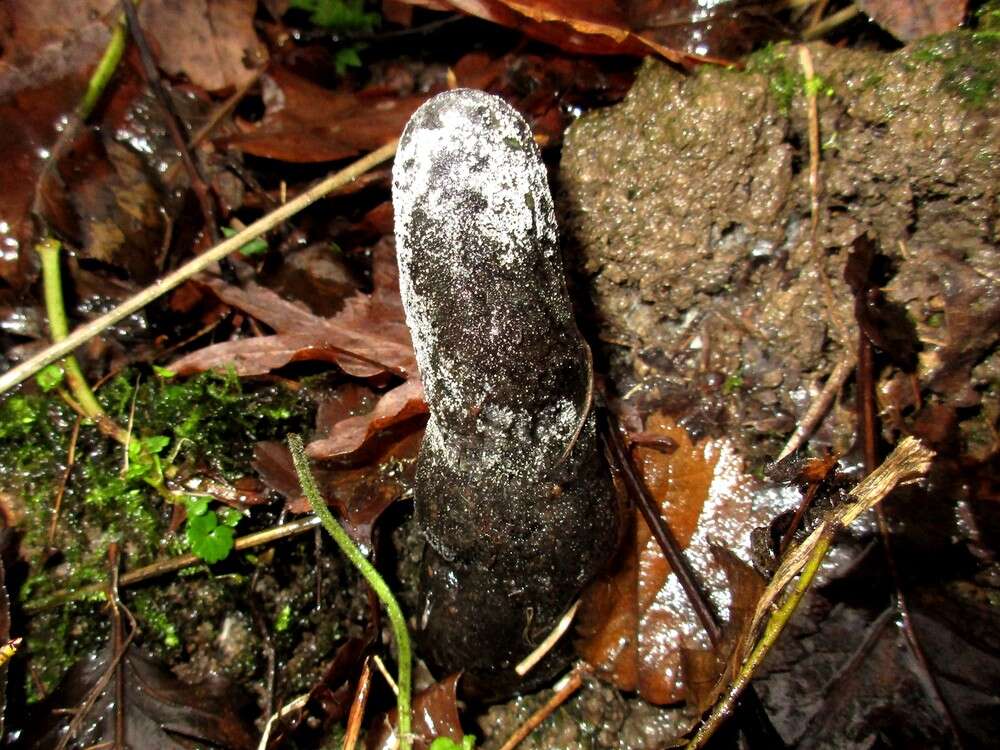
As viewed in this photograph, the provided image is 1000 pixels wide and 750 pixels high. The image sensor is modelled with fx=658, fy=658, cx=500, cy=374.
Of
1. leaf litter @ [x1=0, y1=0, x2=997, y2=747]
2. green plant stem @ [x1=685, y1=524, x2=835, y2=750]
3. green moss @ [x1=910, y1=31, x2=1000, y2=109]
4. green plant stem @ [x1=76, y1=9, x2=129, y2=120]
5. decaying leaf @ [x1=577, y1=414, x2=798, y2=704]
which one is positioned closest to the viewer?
green plant stem @ [x1=685, y1=524, x2=835, y2=750]

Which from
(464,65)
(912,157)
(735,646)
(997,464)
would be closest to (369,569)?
(735,646)

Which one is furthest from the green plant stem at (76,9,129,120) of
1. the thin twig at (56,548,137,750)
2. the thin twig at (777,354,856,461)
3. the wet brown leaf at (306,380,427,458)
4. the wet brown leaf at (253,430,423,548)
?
the thin twig at (777,354,856,461)

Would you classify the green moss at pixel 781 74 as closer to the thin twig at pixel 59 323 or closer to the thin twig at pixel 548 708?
the thin twig at pixel 548 708

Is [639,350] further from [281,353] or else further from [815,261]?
[281,353]

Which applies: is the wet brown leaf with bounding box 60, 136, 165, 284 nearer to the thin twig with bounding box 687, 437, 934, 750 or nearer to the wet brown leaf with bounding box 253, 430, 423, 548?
the wet brown leaf with bounding box 253, 430, 423, 548

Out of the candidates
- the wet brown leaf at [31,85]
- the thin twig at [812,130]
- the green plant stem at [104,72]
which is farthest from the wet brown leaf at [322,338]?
the thin twig at [812,130]

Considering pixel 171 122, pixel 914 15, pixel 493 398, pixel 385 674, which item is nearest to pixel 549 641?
pixel 385 674

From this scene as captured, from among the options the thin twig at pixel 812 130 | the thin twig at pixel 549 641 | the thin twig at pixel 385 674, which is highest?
the thin twig at pixel 812 130
